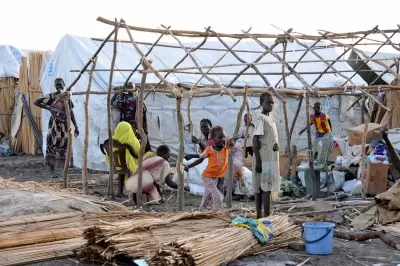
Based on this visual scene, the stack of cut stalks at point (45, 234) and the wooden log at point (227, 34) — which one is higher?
the wooden log at point (227, 34)

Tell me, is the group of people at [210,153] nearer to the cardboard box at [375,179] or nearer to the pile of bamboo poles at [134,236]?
the cardboard box at [375,179]

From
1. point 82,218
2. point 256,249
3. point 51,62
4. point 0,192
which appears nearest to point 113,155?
point 0,192

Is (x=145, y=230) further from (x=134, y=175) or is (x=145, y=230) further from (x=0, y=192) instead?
(x=134, y=175)

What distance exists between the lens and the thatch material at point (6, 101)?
20.0m

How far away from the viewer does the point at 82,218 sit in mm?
6797

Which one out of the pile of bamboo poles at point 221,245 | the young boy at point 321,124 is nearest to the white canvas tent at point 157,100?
the young boy at point 321,124

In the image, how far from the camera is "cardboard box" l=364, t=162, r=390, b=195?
10664mm

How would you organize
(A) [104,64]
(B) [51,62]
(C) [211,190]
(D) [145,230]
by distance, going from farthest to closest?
(B) [51,62]
(A) [104,64]
(C) [211,190]
(D) [145,230]

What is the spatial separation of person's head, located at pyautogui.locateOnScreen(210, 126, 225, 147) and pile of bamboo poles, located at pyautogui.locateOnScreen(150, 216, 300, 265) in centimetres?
201

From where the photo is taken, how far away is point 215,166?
896 centimetres

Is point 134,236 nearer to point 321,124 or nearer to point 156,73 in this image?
point 156,73

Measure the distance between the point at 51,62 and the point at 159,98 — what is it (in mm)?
2758

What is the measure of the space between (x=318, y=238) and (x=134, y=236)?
71.5 inches

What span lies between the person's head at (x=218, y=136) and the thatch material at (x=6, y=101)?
12.3 m
